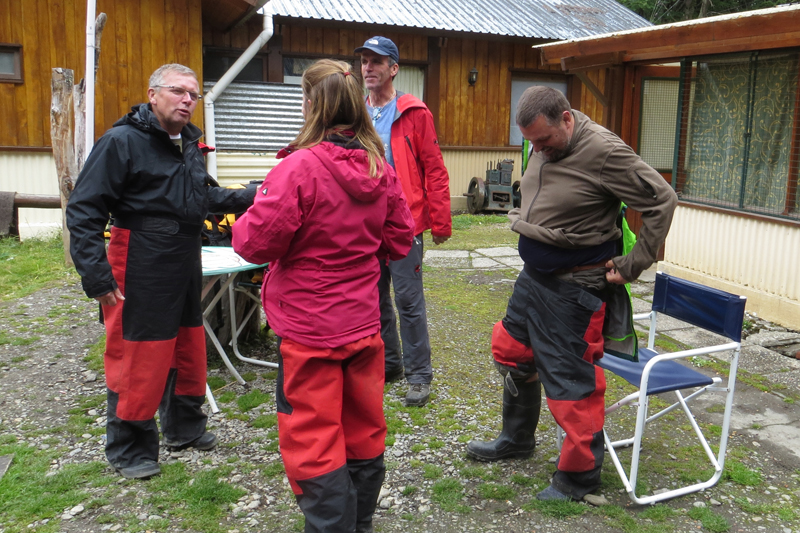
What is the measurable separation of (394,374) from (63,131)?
5.38m

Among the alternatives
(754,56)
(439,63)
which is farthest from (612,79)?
(439,63)

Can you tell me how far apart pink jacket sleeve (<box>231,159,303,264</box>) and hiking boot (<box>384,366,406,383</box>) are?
7.43ft

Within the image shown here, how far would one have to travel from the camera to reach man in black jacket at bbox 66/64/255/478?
2943 mm

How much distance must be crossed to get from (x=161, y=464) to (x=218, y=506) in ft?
1.75

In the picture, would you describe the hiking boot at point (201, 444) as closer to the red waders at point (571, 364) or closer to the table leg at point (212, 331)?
the table leg at point (212, 331)

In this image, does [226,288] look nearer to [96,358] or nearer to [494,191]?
[96,358]

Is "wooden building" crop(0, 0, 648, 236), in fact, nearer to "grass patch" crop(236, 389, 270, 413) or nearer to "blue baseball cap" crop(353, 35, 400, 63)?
"blue baseball cap" crop(353, 35, 400, 63)

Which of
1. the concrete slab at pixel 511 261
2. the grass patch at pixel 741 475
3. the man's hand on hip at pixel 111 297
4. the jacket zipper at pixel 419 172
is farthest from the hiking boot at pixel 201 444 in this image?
the concrete slab at pixel 511 261

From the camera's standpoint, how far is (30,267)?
7684 millimetres

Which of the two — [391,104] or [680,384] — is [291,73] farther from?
[680,384]

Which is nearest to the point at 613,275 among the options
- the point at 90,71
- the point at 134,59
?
the point at 90,71

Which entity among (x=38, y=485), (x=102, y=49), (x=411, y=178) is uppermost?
(x=102, y=49)

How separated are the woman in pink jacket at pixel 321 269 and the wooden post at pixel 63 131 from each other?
6.16 meters

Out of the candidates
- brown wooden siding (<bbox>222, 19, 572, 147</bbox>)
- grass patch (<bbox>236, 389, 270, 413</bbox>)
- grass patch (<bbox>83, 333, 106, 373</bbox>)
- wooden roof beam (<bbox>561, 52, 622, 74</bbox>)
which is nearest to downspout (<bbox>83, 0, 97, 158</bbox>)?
grass patch (<bbox>83, 333, 106, 373</bbox>)
